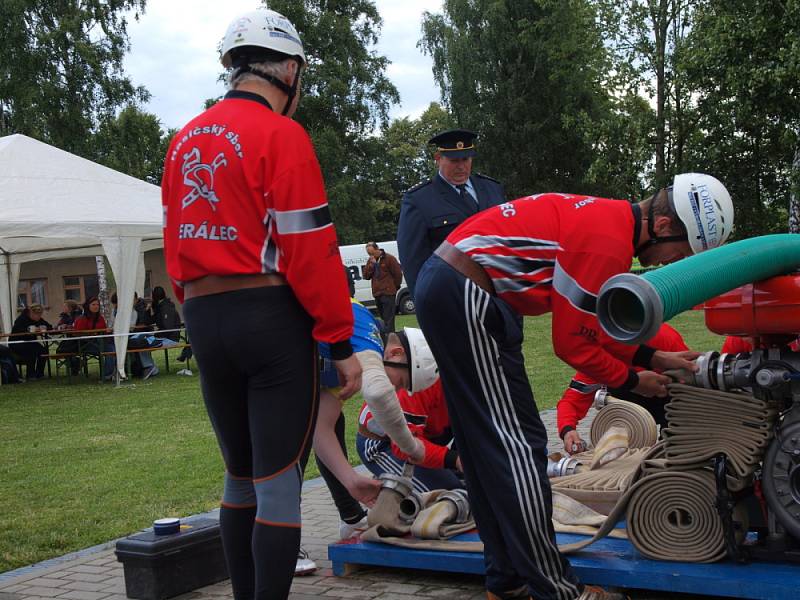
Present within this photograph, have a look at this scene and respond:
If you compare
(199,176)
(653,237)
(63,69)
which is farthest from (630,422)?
(63,69)

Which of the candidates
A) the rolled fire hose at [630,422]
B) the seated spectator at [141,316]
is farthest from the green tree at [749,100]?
the rolled fire hose at [630,422]

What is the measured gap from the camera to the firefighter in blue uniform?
6238mm

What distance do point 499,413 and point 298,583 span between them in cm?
159

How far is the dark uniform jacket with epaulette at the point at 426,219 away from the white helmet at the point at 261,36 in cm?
295

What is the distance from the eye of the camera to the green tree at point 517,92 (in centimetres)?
4119

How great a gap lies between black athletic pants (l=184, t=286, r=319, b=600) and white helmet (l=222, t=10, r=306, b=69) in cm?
83

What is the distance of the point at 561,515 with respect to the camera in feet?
14.2

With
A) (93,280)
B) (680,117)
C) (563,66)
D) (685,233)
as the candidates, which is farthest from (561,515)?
(93,280)

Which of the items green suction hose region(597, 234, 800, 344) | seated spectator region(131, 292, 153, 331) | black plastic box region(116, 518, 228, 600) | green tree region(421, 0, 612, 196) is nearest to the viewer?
green suction hose region(597, 234, 800, 344)

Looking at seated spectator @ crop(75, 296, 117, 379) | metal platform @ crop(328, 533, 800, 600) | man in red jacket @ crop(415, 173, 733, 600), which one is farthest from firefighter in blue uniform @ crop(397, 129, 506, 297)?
seated spectator @ crop(75, 296, 117, 379)

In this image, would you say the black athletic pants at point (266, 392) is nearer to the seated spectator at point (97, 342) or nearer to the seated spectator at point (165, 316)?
the seated spectator at point (97, 342)

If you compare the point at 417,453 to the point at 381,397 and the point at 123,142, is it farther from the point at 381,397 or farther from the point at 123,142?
the point at 123,142

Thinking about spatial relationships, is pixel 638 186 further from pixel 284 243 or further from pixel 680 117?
pixel 284 243

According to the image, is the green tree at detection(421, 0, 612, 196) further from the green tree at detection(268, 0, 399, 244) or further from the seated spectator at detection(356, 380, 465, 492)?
the seated spectator at detection(356, 380, 465, 492)
